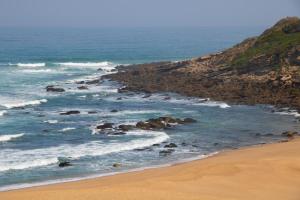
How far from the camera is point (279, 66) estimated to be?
182 ft

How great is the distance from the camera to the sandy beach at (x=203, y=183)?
19.9 metres

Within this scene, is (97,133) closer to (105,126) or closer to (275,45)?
(105,126)

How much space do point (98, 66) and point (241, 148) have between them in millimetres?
61837

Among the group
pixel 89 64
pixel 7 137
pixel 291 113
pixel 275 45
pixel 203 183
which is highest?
pixel 275 45

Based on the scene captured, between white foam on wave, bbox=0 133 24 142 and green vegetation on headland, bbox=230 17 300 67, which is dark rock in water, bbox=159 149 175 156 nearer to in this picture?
white foam on wave, bbox=0 133 24 142

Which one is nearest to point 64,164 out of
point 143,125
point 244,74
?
point 143,125

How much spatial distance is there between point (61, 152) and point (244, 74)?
102 ft

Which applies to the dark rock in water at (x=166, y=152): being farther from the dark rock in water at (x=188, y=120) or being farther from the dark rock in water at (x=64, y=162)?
the dark rock in water at (x=188, y=120)

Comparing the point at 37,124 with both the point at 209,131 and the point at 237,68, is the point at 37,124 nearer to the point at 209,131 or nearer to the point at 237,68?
the point at 209,131

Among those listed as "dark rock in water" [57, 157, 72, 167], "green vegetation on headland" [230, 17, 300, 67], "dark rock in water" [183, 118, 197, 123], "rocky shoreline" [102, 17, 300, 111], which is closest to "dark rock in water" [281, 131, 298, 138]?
"dark rock in water" [183, 118, 197, 123]

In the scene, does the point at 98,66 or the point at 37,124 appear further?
the point at 98,66

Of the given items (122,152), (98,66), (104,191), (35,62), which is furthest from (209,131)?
(35,62)

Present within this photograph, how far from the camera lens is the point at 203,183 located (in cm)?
2214

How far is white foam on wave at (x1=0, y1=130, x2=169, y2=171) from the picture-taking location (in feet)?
90.6
